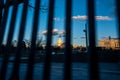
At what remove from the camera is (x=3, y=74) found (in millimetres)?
2748

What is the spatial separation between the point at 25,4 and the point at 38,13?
0.70 ft

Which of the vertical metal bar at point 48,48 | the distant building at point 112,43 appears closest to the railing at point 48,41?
the vertical metal bar at point 48,48

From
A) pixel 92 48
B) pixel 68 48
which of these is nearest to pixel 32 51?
pixel 68 48

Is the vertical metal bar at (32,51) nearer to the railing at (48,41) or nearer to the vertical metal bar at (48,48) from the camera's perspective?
the railing at (48,41)

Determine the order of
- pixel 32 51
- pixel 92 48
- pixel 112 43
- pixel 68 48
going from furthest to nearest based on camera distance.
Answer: pixel 112 43 < pixel 32 51 < pixel 68 48 < pixel 92 48

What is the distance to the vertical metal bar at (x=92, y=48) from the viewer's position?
1.89 meters

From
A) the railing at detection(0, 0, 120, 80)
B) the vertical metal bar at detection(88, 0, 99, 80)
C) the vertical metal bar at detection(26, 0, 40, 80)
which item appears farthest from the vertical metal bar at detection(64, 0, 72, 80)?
the vertical metal bar at detection(26, 0, 40, 80)

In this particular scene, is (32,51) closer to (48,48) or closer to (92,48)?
(48,48)

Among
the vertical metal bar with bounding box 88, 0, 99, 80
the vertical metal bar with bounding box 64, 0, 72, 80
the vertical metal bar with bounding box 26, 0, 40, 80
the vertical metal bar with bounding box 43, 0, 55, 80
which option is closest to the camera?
the vertical metal bar with bounding box 88, 0, 99, 80

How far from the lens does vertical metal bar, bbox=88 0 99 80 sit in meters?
1.89

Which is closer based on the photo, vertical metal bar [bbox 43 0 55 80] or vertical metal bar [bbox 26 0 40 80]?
vertical metal bar [bbox 43 0 55 80]

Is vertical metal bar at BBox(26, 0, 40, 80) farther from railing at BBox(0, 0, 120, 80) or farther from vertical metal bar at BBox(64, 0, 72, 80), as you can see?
vertical metal bar at BBox(64, 0, 72, 80)

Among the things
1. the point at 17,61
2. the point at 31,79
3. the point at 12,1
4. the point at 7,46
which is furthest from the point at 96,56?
the point at 12,1

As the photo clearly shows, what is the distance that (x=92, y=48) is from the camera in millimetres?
1911
